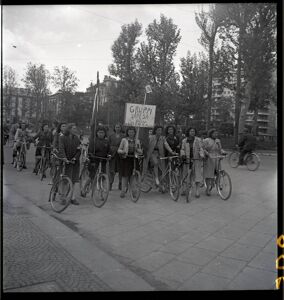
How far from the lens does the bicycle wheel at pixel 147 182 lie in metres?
7.69

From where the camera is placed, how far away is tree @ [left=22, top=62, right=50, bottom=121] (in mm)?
4344

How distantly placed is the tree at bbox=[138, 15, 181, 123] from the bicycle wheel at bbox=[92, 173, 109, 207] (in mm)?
1998

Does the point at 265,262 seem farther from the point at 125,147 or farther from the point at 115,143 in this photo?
the point at 115,143

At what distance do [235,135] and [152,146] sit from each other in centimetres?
189

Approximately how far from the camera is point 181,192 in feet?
24.5

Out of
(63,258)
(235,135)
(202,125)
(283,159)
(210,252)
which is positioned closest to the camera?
(283,159)

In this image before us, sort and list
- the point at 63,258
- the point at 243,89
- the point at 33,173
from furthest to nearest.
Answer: the point at 33,173 → the point at 243,89 → the point at 63,258

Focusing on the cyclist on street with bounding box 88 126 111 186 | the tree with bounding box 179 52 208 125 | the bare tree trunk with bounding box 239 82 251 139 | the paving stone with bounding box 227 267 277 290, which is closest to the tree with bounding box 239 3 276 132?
the bare tree trunk with bounding box 239 82 251 139

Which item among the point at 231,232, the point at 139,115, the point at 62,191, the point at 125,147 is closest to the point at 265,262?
the point at 231,232

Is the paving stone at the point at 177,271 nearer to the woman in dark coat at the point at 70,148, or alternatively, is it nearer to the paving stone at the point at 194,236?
the paving stone at the point at 194,236

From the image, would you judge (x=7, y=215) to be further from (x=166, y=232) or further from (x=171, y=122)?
(x=171, y=122)

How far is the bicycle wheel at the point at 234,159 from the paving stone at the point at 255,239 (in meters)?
4.37

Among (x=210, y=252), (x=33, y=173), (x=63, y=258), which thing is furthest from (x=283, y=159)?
(x=33, y=173)

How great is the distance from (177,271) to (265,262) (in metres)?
1.00
